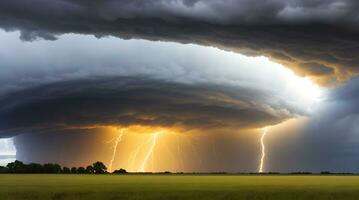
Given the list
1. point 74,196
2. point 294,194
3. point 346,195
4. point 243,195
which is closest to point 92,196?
point 74,196

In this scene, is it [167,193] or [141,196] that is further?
[167,193]

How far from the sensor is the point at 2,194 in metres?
64.2

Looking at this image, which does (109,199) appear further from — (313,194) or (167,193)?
(313,194)

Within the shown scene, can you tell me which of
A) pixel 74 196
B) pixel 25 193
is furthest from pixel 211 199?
pixel 25 193

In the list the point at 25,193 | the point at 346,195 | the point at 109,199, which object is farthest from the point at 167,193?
the point at 346,195

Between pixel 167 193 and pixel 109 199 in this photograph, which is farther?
pixel 167 193

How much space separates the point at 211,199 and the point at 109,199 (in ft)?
38.8

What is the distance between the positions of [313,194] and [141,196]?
23079 millimetres

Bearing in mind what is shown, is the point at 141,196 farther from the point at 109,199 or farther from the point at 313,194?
the point at 313,194

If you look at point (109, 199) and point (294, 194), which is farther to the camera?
point (294, 194)

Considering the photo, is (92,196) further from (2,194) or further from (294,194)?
(294,194)

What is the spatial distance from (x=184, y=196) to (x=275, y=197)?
36.8ft

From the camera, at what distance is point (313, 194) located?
226 ft

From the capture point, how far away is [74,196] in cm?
6400
